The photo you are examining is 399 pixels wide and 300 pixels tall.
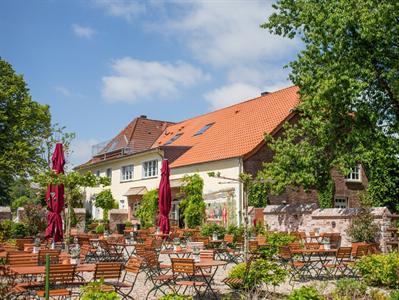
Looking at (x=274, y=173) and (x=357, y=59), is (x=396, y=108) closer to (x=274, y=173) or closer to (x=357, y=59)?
(x=357, y=59)

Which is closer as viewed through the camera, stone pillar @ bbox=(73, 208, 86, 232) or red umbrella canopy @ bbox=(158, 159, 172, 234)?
red umbrella canopy @ bbox=(158, 159, 172, 234)

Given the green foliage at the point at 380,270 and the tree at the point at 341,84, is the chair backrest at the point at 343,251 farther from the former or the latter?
the tree at the point at 341,84

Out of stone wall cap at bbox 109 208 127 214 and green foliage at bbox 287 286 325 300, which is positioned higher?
stone wall cap at bbox 109 208 127 214

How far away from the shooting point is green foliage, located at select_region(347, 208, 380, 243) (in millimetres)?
17188

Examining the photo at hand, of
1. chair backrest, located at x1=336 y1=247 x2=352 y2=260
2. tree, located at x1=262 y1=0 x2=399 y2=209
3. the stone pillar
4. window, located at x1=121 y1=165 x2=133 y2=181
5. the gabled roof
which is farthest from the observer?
the gabled roof

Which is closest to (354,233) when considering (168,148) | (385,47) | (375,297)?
Result: (385,47)

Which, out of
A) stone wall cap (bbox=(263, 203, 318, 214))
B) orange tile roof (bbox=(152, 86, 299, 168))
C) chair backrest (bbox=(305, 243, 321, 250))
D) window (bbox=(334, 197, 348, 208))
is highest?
orange tile roof (bbox=(152, 86, 299, 168))

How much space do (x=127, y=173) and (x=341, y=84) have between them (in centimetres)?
2303

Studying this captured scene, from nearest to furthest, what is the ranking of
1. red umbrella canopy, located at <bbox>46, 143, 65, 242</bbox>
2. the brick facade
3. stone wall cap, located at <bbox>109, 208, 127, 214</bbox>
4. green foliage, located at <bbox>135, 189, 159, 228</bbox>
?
red umbrella canopy, located at <bbox>46, 143, 65, 242</bbox>, the brick facade, green foliage, located at <bbox>135, 189, 159, 228</bbox>, stone wall cap, located at <bbox>109, 208, 127, 214</bbox>

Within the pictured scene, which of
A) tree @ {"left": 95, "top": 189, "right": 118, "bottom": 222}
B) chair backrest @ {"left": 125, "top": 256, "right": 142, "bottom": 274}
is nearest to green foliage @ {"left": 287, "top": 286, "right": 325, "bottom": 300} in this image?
chair backrest @ {"left": 125, "top": 256, "right": 142, "bottom": 274}

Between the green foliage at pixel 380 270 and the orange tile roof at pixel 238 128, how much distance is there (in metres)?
14.3

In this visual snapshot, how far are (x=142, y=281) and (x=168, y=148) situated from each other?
2191 cm

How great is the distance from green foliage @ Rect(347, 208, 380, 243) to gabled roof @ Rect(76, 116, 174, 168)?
23.3 meters

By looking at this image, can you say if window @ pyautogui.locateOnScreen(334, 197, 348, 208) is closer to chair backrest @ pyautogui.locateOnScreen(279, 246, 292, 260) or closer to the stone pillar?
the stone pillar
